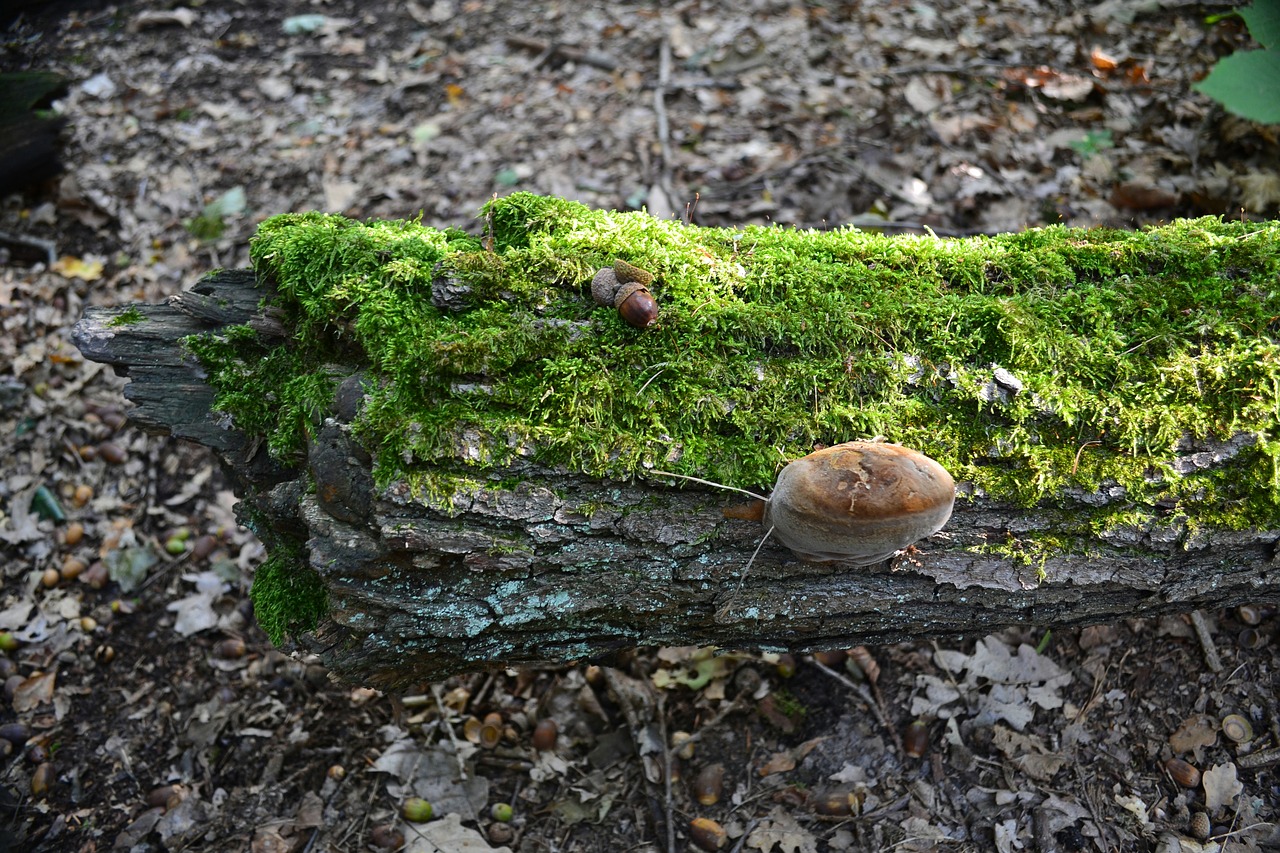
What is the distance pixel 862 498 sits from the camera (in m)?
2.24

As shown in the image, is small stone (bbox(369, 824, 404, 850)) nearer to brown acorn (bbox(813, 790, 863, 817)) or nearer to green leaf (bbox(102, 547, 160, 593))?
brown acorn (bbox(813, 790, 863, 817))

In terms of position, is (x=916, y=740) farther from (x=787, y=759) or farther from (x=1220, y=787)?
(x=1220, y=787)

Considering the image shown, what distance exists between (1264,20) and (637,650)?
18.1ft

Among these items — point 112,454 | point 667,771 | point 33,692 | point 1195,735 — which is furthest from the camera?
point 112,454

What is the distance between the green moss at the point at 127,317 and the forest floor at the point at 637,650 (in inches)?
86.4

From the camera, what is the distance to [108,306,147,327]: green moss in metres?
3.11

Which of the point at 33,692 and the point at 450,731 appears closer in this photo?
the point at 450,731

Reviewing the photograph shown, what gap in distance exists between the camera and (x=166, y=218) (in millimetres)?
6688

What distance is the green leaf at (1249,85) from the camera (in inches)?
180

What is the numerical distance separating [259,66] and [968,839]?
8.79 meters

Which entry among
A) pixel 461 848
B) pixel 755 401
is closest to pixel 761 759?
pixel 461 848

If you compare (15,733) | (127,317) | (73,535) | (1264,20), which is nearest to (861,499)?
(127,317)

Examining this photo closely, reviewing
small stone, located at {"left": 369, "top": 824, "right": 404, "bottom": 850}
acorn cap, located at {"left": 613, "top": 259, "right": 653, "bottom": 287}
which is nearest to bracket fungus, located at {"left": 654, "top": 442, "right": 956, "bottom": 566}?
acorn cap, located at {"left": 613, "top": 259, "right": 653, "bottom": 287}

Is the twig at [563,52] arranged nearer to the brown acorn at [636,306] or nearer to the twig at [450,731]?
the brown acorn at [636,306]
